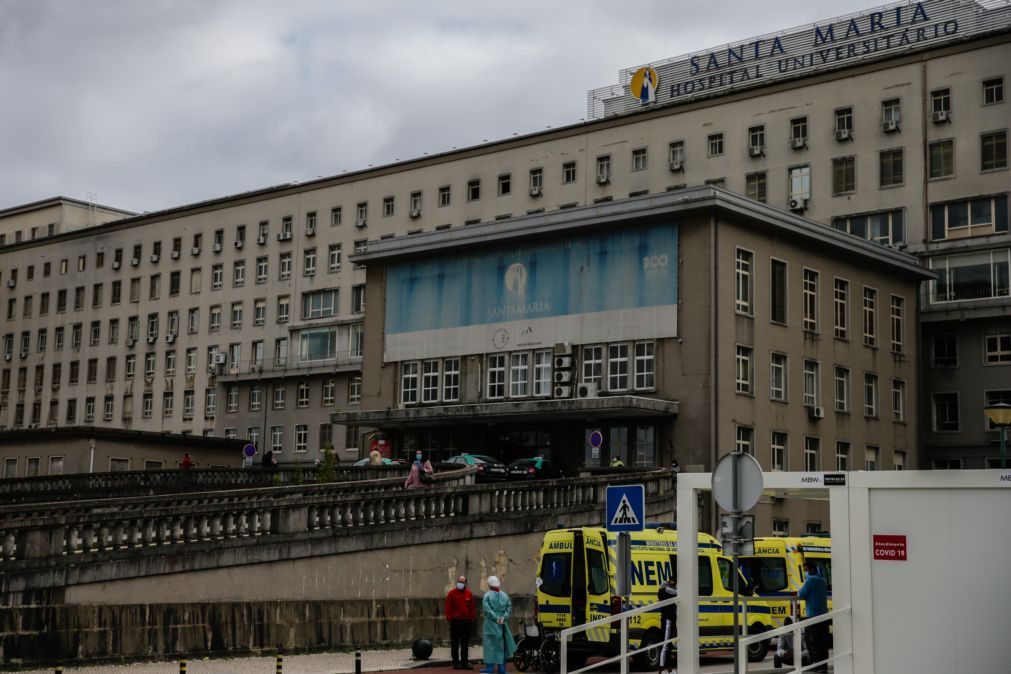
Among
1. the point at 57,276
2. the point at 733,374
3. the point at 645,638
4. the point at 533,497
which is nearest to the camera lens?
the point at 645,638

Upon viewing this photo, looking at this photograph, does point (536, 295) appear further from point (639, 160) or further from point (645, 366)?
point (639, 160)

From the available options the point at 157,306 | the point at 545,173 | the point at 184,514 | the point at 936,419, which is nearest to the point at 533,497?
the point at 184,514

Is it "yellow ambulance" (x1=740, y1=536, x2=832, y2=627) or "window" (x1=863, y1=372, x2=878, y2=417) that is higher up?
"window" (x1=863, y1=372, x2=878, y2=417)

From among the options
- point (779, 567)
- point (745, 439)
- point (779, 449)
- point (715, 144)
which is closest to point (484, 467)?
point (745, 439)

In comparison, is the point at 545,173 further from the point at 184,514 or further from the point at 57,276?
the point at 184,514

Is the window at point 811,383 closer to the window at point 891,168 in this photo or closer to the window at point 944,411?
the window at point 944,411

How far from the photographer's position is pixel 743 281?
162ft

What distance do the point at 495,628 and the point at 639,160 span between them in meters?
49.2

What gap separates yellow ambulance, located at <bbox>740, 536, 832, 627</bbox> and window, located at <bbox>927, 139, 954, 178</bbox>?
3533cm

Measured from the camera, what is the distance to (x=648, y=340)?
49.5 m

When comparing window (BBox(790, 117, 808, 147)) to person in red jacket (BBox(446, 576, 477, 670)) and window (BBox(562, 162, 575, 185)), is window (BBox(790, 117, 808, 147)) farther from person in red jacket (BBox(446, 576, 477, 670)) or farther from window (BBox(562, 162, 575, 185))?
person in red jacket (BBox(446, 576, 477, 670))

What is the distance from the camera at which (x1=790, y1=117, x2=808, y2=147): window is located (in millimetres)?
62875

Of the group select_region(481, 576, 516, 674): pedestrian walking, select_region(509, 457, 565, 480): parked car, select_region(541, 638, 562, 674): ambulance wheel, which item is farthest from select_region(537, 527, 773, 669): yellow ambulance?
select_region(509, 457, 565, 480): parked car

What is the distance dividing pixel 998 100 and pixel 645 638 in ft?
139
